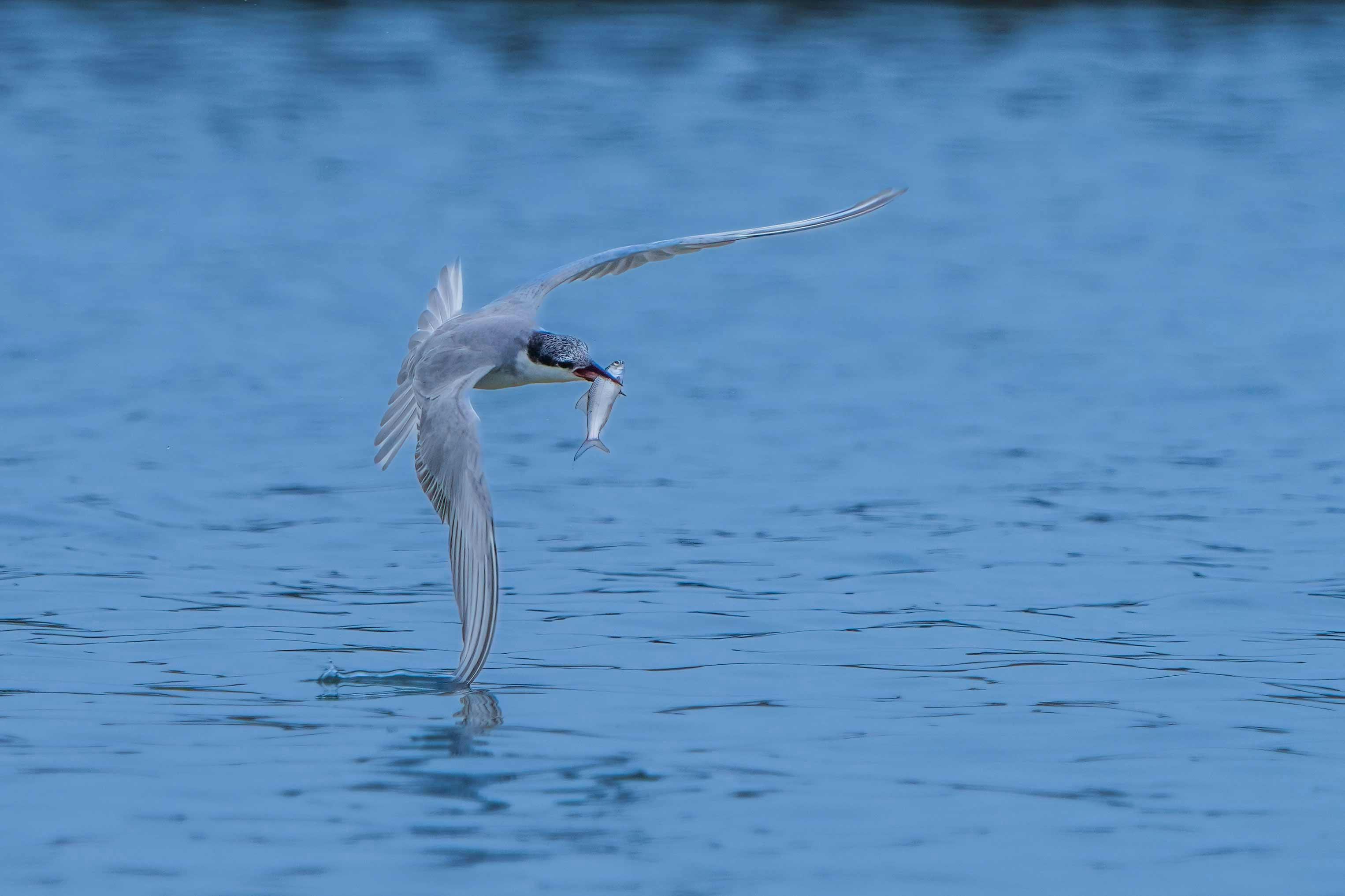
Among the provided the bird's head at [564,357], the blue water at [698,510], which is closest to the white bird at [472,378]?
the bird's head at [564,357]

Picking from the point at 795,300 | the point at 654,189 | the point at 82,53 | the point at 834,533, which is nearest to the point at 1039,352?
the point at 795,300

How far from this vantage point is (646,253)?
8.89 meters

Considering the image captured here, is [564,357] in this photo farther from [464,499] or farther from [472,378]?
[464,499]

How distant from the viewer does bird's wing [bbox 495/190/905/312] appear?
857 cm

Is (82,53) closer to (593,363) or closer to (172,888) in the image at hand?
(593,363)

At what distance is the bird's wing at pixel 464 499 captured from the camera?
696 centimetres

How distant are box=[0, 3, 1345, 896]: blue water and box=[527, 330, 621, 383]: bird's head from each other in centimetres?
112

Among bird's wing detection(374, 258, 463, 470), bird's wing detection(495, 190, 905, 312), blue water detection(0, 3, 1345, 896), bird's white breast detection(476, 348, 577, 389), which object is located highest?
bird's wing detection(495, 190, 905, 312)

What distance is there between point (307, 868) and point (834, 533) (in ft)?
14.9

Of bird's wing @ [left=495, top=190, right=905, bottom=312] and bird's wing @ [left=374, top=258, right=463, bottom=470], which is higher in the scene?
bird's wing @ [left=495, top=190, right=905, bottom=312]

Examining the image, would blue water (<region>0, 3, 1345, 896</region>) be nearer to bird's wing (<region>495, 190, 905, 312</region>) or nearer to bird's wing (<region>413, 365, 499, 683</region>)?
bird's wing (<region>413, 365, 499, 683</region>)

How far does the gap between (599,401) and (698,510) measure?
2987 millimetres

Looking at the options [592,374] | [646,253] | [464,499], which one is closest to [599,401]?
[592,374]

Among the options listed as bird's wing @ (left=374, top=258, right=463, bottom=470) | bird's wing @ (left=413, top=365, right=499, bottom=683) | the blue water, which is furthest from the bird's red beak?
the blue water
